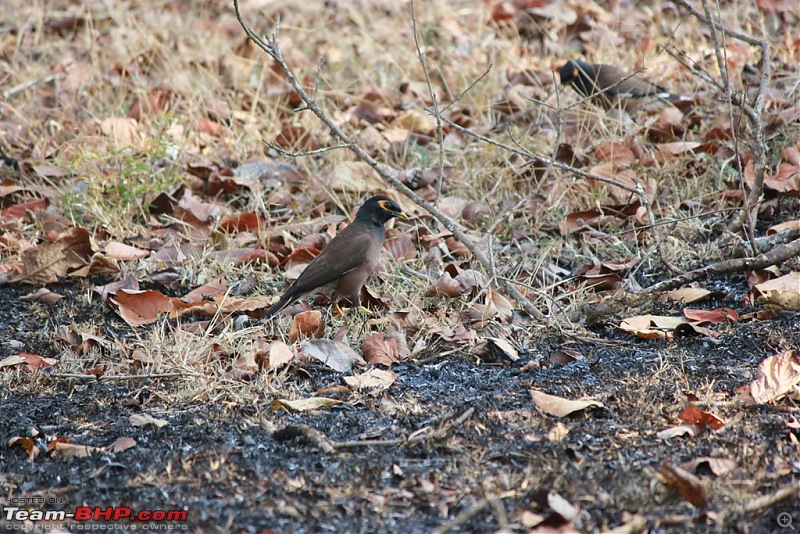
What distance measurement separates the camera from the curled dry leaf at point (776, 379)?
2992 mm

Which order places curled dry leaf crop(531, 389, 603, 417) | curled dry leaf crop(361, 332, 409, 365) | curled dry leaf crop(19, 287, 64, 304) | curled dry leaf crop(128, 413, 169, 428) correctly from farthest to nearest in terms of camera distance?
1. curled dry leaf crop(19, 287, 64, 304)
2. curled dry leaf crop(361, 332, 409, 365)
3. curled dry leaf crop(128, 413, 169, 428)
4. curled dry leaf crop(531, 389, 603, 417)

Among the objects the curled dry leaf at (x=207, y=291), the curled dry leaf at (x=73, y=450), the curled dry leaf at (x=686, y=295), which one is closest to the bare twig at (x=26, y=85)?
the curled dry leaf at (x=207, y=291)

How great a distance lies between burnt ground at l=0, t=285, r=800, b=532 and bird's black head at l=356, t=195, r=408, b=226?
145 cm

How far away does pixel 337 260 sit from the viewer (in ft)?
14.7

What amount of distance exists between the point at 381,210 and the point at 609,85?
2.37 meters

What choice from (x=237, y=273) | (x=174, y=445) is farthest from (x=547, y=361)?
(x=237, y=273)

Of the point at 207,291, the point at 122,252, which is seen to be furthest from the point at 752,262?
the point at 122,252

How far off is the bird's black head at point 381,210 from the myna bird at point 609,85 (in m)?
1.81

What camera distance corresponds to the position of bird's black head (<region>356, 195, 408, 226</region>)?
16.1ft

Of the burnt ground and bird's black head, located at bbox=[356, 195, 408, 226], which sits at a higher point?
the burnt ground

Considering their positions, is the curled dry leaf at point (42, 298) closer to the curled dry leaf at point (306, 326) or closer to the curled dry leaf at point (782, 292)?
the curled dry leaf at point (306, 326)

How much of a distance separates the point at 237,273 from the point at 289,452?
2.09 m

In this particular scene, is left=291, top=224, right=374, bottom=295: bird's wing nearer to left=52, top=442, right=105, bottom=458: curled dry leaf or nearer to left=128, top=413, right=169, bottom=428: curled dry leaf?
left=128, top=413, right=169, bottom=428: curled dry leaf

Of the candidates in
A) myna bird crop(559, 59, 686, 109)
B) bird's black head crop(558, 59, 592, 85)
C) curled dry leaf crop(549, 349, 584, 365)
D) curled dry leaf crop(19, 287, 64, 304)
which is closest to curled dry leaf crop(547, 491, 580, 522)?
curled dry leaf crop(549, 349, 584, 365)
